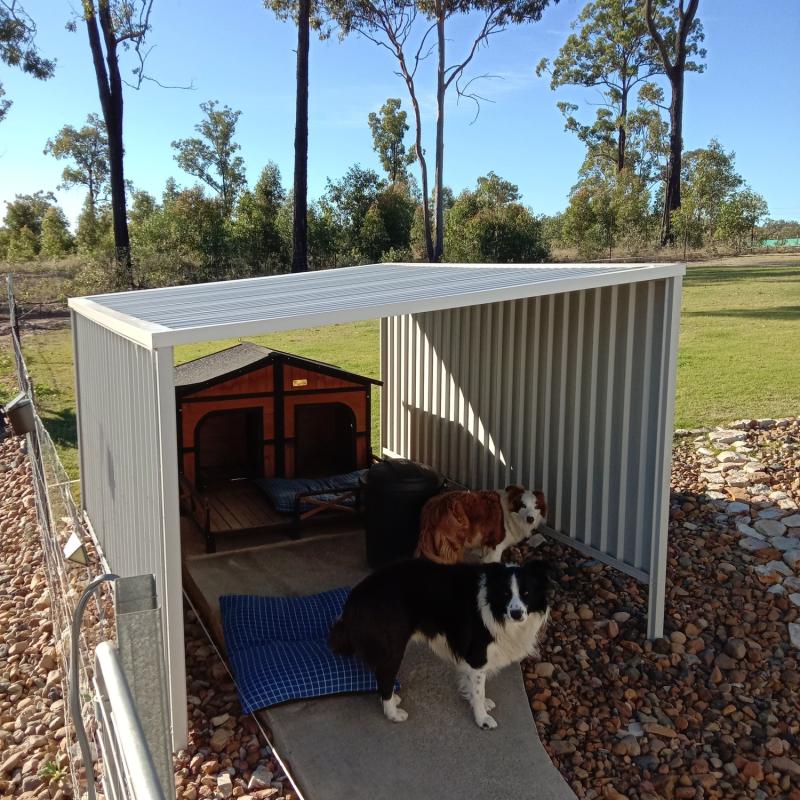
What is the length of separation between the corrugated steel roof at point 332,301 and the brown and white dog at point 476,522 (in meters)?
1.73

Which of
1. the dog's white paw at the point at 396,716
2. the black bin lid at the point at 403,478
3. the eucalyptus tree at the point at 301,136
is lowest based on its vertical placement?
the dog's white paw at the point at 396,716

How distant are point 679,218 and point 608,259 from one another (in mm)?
3069

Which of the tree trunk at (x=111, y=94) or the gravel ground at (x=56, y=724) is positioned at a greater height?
the tree trunk at (x=111, y=94)

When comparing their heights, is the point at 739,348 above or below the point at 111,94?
below

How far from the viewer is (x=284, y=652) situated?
17.3ft

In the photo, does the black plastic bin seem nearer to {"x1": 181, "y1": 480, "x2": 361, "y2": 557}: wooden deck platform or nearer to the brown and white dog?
the brown and white dog

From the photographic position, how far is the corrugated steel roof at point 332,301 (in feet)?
14.8

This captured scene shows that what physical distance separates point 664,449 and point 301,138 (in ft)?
64.6

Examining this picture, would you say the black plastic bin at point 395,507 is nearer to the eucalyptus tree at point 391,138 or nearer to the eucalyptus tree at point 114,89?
the eucalyptus tree at point 114,89

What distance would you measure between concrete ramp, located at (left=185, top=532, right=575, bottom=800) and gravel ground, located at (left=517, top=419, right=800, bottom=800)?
0.71 ft

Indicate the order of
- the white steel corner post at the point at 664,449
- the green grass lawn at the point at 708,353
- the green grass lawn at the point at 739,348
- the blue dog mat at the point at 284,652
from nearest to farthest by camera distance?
the blue dog mat at the point at 284,652, the white steel corner post at the point at 664,449, the green grass lawn at the point at 739,348, the green grass lawn at the point at 708,353

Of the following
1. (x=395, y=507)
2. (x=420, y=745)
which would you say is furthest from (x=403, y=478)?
(x=420, y=745)

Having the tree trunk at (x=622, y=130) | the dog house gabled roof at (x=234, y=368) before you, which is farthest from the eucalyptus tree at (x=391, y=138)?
the dog house gabled roof at (x=234, y=368)

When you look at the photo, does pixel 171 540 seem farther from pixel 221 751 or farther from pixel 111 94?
pixel 111 94
